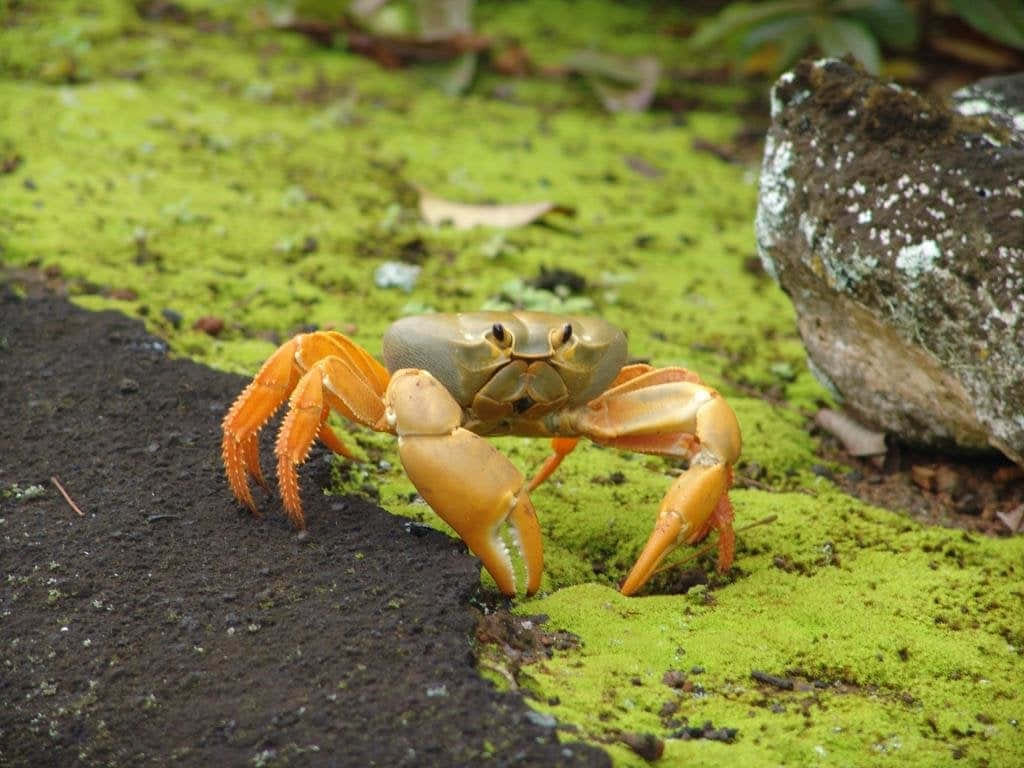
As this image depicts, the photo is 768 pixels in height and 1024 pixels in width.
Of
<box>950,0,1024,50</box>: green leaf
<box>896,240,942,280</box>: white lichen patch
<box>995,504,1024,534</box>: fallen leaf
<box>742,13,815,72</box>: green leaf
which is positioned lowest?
<box>995,504,1024,534</box>: fallen leaf

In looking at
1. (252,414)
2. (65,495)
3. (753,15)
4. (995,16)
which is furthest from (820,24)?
(65,495)

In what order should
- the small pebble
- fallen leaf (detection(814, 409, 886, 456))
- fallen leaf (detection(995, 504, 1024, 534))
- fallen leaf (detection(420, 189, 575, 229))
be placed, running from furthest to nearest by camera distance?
fallen leaf (detection(420, 189, 575, 229)) → the small pebble → fallen leaf (detection(814, 409, 886, 456)) → fallen leaf (detection(995, 504, 1024, 534))

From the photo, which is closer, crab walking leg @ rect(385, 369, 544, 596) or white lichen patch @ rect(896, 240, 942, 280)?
crab walking leg @ rect(385, 369, 544, 596)

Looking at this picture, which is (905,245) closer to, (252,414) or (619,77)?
(252,414)

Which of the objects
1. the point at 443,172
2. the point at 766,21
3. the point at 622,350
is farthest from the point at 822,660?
the point at 766,21

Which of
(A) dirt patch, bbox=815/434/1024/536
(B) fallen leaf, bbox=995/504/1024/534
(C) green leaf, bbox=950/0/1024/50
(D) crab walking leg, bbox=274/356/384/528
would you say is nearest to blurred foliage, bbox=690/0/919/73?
(C) green leaf, bbox=950/0/1024/50

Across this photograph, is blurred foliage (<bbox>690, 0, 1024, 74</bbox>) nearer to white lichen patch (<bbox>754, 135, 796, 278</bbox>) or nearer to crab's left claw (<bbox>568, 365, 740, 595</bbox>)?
white lichen patch (<bbox>754, 135, 796, 278</bbox>)

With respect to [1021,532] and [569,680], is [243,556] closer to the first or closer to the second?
[569,680]
